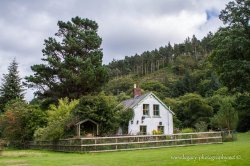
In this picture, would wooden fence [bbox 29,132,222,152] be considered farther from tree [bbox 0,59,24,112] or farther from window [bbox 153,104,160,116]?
tree [bbox 0,59,24,112]

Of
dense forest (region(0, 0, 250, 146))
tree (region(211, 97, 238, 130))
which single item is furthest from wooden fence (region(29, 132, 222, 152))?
tree (region(211, 97, 238, 130))

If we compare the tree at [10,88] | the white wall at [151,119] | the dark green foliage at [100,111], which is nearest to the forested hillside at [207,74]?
the white wall at [151,119]

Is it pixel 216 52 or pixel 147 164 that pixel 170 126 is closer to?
pixel 216 52

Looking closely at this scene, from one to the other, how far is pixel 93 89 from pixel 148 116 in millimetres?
10630

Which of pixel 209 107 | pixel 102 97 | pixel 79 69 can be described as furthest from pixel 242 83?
pixel 209 107

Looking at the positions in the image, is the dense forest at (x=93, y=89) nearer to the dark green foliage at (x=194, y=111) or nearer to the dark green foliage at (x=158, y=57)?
the dark green foliage at (x=194, y=111)

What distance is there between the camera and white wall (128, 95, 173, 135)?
4341 centimetres

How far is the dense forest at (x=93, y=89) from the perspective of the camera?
67.2 ft

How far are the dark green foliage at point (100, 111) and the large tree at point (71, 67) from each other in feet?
51.9

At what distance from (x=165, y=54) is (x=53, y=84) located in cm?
10910

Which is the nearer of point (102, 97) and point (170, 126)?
point (102, 97)

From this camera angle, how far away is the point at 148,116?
44781mm

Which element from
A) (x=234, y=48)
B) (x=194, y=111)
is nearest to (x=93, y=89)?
(x=194, y=111)

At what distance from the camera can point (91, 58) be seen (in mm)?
50750
